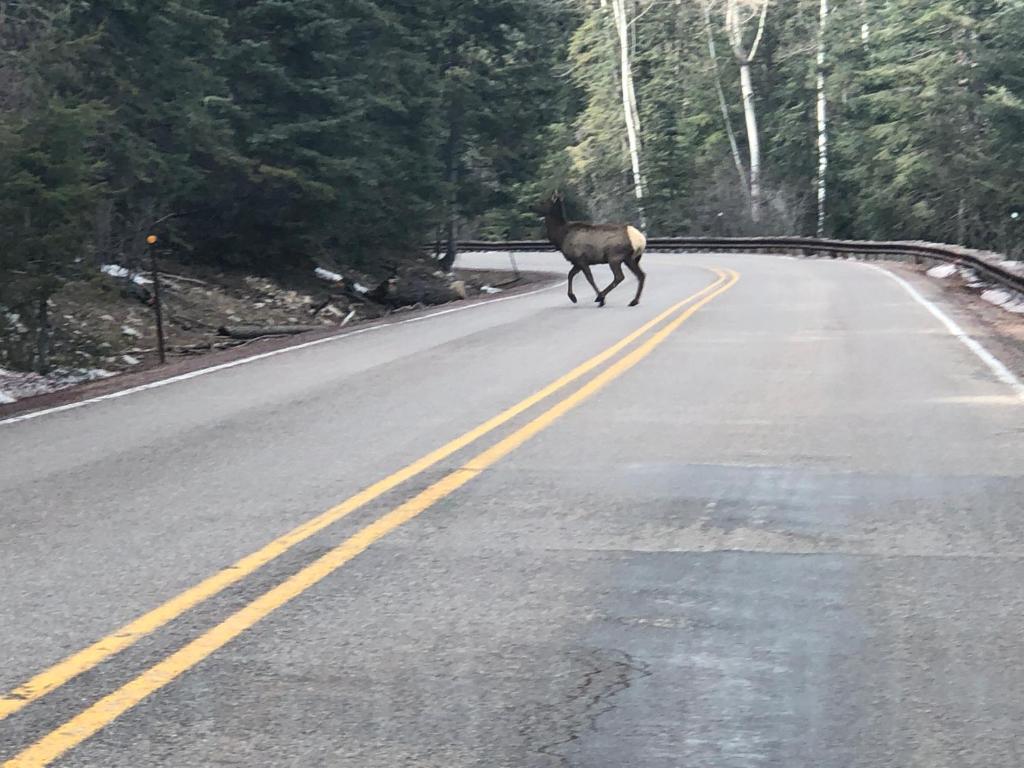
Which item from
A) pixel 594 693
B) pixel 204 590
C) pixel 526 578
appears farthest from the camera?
pixel 526 578

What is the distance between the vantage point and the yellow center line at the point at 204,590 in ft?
16.4

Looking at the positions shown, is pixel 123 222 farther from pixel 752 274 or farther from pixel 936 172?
pixel 936 172

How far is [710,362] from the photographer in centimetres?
1477

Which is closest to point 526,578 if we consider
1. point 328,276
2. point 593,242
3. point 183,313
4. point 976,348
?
point 976,348

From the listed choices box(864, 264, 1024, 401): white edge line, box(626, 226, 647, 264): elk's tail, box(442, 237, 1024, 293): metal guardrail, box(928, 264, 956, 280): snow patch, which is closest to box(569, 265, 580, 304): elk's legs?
box(626, 226, 647, 264): elk's tail

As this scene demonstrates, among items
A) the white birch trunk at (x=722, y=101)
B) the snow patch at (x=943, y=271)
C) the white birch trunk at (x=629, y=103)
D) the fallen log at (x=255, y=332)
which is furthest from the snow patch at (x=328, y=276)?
the white birch trunk at (x=629, y=103)

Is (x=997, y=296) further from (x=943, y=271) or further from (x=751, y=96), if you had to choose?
(x=751, y=96)

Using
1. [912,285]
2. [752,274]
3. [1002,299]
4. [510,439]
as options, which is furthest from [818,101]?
[510,439]

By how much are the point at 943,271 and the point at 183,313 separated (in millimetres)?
15390

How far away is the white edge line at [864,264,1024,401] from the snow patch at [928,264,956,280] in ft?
16.4

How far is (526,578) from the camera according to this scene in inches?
250

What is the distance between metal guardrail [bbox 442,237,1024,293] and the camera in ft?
83.4

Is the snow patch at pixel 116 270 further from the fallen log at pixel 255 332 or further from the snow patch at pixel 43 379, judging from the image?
the snow patch at pixel 43 379

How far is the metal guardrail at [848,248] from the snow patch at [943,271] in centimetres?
16
